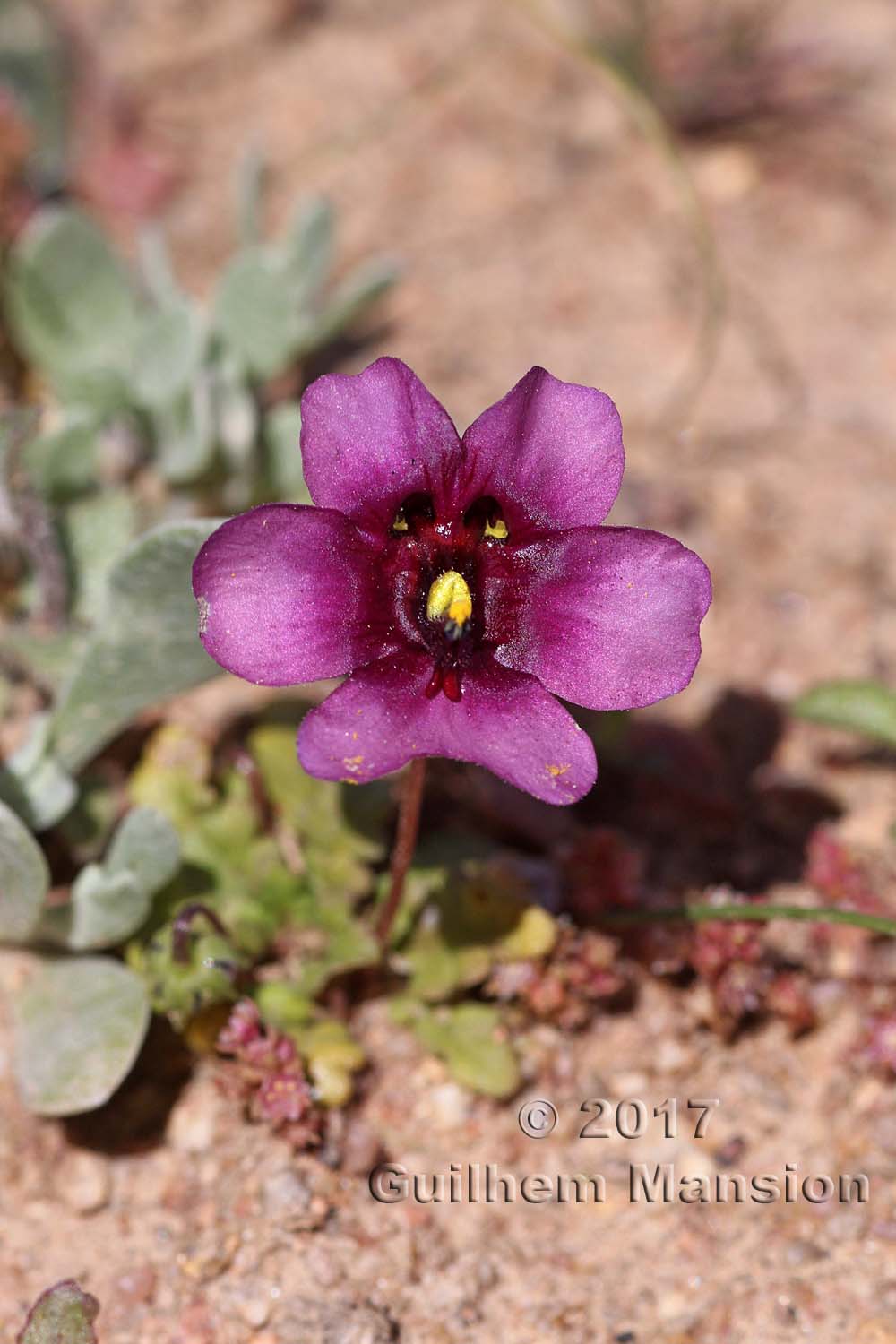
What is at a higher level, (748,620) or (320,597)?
(748,620)

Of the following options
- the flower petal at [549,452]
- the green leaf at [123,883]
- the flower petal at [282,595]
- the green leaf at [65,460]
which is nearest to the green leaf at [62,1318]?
the green leaf at [123,883]

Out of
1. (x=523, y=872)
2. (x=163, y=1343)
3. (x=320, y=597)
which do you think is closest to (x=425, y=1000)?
(x=523, y=872)

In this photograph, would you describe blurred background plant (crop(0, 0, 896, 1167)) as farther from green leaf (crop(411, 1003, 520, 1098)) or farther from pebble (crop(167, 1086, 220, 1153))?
pebble (crop(167, 1086, 220, 1153))

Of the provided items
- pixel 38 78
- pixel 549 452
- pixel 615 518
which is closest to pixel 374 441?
pixel 549 452

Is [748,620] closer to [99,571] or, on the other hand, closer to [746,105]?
[99,571]

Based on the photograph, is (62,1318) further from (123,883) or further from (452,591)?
(452,591)
